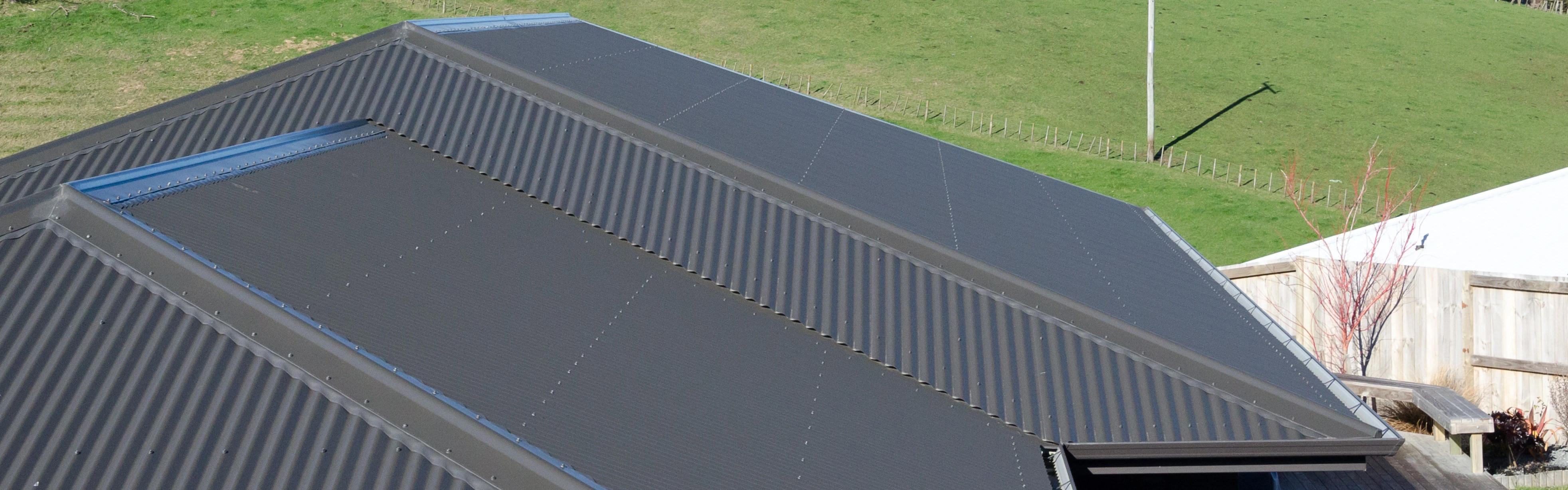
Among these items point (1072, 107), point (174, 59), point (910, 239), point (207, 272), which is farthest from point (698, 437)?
point (174, 59)

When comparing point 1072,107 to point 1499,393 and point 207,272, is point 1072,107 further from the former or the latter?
point 207,272

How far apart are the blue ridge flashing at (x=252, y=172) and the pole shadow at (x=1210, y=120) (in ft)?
111

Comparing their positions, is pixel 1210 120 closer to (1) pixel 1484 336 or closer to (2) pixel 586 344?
(1) pixel 1484 336

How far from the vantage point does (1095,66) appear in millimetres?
50281

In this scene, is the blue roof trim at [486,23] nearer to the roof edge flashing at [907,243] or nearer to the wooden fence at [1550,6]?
the roof edge flashing at [907,243]

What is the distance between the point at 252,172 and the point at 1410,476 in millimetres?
15407

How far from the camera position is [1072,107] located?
45.0m

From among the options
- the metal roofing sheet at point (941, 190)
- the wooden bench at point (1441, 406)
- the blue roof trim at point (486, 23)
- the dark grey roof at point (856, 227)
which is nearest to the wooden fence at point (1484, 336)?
the wooden bench at point (1441, 406)

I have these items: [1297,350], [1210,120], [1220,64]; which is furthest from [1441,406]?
[1220,64]

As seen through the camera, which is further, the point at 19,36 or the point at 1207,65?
the point at 1207,65

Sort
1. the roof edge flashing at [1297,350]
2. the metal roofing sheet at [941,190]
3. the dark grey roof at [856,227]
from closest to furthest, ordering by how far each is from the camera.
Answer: the roof edge flashing at [1297,350] → the dark grey roof at [856,227] → the metal roofing sheet at [941,190]

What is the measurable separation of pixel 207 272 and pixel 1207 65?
50270 mm

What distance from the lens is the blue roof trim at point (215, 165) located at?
9.01m

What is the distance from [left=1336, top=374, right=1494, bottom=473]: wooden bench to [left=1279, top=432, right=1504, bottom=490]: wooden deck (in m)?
0.20
